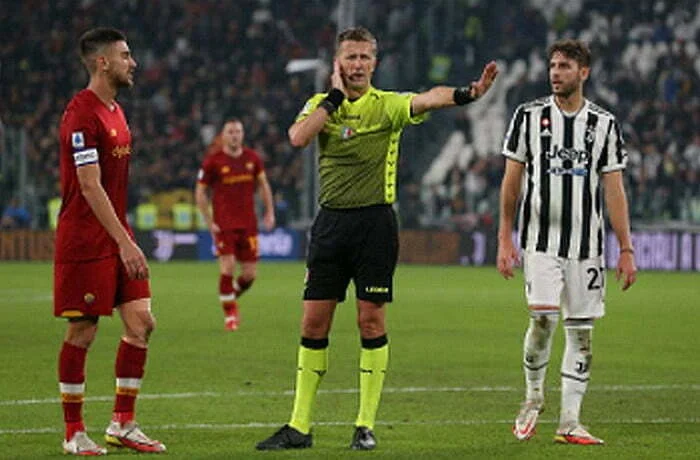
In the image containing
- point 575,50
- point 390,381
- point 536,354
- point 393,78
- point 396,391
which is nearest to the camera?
point 575,50

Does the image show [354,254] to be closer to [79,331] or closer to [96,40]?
[79,331]

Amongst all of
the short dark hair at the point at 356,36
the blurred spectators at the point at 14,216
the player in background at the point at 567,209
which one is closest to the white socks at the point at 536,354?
the player in background at the point at 567,209

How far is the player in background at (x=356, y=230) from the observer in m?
9.07

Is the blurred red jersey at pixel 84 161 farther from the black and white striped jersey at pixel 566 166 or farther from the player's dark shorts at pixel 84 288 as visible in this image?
the black and white striped jersey at pixel 566 166

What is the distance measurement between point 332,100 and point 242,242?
10260mm

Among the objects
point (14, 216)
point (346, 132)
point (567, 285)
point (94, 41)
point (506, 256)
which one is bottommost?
point (14, 216)

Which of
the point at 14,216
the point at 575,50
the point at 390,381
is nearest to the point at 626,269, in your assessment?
the point at 575,50

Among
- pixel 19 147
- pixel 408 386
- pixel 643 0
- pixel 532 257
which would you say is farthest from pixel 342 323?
pixel 643 0

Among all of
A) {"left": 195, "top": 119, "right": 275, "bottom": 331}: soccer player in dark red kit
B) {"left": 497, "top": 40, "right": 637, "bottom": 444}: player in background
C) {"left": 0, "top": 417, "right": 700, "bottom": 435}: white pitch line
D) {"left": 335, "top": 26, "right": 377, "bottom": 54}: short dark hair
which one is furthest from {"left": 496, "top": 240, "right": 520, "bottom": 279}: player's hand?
{"left": 195, "top": 119, "right": 275, "bottom": 331}: soccer player in dark red kit

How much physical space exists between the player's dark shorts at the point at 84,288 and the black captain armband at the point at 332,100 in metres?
1.38

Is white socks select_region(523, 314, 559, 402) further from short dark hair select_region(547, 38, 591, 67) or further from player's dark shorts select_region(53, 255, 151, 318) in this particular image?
player's dark shorts select_region(53, 255, 151, 318)

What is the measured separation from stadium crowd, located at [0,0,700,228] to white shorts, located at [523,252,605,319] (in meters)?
25.0

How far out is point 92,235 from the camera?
28.6 ft

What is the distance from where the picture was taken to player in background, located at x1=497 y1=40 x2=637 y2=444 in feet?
30.6
